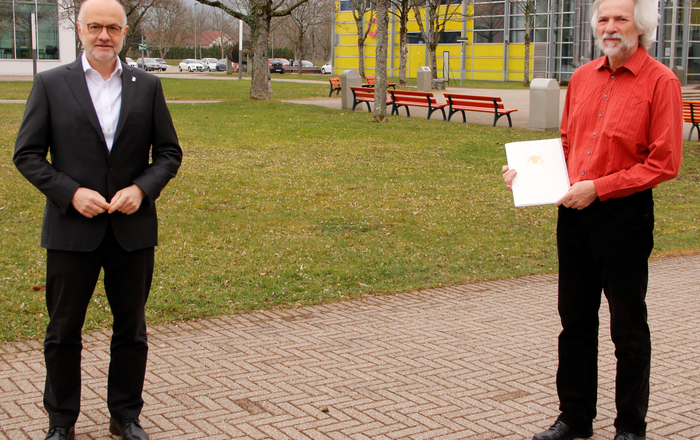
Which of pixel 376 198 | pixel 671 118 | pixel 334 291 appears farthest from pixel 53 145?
pixel 376 198

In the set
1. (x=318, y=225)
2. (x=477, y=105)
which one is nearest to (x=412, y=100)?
(x=477, y=105)

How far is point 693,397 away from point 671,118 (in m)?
1.81

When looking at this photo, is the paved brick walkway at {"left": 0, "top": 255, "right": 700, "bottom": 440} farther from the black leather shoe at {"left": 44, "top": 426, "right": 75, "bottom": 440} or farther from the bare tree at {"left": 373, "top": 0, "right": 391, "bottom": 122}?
the bare tree at {"left": 373, "top": 0, "right": 391, "bottom": 122}

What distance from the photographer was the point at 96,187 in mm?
3342

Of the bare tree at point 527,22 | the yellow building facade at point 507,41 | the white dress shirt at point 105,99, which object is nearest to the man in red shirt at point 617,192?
the white dress shirt at point 105,99

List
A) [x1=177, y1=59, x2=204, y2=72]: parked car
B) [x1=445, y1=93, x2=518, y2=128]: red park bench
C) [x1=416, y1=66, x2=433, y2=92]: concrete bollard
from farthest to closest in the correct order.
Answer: [x1=177, y1=59, x2=204, y2=72]: parked car < [x1=416, y1=66, x2=433, y2=92]: concrete bollard < [x1=445, y1=93, x2=518, y2=128]: red park bench

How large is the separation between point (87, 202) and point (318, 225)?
5.45 metres

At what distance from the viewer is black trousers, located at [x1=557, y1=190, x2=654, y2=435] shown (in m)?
3.32

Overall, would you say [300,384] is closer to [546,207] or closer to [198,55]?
[546,207]

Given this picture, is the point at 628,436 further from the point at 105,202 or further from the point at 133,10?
the point at 133,10

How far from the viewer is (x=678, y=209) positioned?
10.2 meters

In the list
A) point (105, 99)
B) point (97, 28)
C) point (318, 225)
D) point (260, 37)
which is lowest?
point (318, 225)

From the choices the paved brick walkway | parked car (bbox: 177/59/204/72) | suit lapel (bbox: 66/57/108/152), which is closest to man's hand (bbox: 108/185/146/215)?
suit lapel (bbox: 66/57/108/152)

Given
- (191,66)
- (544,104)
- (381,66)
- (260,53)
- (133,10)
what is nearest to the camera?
(544,104)
